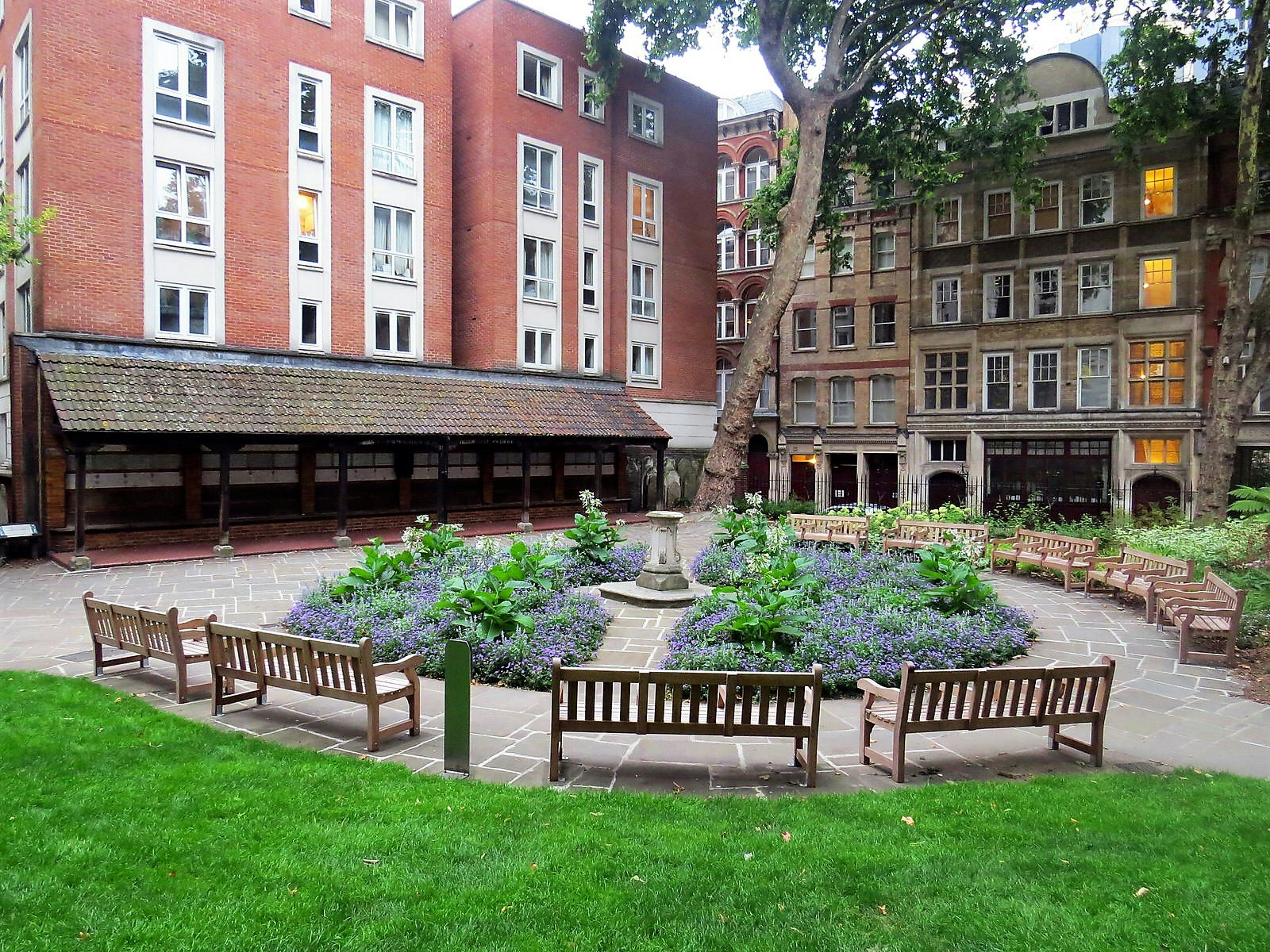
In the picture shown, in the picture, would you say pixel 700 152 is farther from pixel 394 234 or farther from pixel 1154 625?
pixel 1154 625

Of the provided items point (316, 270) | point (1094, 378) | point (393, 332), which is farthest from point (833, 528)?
point (1094, 378)

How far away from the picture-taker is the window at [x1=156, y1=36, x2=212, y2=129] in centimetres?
1812

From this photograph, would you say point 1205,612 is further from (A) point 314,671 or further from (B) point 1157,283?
(B) point 1157,283

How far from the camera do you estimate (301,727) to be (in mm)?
6461

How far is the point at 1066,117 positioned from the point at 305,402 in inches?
1064

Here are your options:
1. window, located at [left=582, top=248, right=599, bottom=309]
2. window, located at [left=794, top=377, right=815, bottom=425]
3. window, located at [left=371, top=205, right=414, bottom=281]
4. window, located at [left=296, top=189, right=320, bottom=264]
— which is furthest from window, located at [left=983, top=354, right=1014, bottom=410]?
window, located at [left=296, top=189, right=320, bottom=264]

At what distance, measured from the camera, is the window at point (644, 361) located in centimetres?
2888

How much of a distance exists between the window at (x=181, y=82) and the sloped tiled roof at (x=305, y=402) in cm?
584

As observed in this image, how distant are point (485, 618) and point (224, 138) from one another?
16.5 metres

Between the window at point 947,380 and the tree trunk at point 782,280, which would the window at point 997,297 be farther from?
the tree trunk at point 782,280

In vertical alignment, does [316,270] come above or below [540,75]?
below

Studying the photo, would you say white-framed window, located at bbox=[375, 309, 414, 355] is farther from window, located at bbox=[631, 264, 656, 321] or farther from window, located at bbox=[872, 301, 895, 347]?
window, located at bbox=[872, 301, 895, 347]

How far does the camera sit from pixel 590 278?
89.1ft

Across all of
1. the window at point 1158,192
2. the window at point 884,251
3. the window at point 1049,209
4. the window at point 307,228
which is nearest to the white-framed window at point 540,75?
the window at point 307,228
